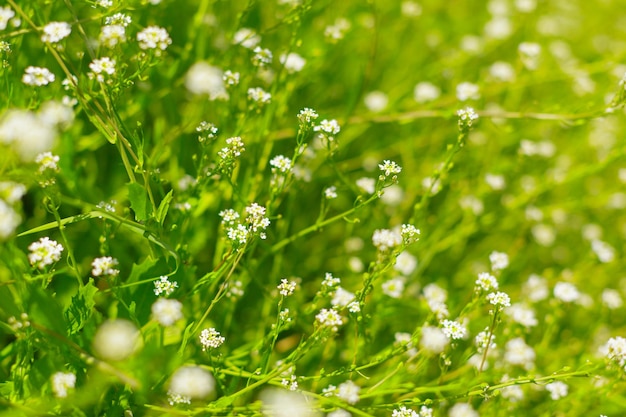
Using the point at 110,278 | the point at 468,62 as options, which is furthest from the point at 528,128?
the point at 110,278

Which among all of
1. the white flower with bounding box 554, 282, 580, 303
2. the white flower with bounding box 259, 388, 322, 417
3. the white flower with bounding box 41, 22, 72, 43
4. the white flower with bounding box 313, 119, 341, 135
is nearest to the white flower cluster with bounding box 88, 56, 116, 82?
the white flower with bounding box 41, 22, 72, 43

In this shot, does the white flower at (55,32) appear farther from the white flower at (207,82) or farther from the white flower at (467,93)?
the white flower at (467,93)

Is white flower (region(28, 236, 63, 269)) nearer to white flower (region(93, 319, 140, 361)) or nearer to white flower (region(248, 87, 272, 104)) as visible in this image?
white flower (region(93, 319, 140, 361))

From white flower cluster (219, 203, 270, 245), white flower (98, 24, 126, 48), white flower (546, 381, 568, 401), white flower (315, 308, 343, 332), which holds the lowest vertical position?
white flower (315, 308, 343, 332)

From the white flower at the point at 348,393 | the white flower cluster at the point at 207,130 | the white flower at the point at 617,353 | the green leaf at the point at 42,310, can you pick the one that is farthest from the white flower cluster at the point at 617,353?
the green leaf at the point at 42,310

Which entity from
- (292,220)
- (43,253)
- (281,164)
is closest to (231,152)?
(281,164)
